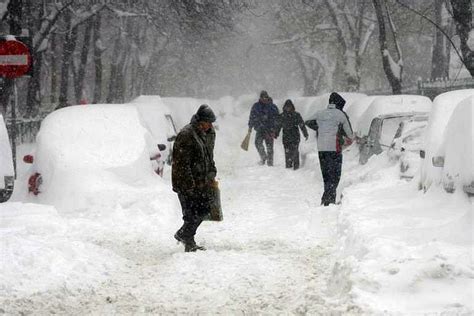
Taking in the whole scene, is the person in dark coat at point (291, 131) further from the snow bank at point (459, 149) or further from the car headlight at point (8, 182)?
the snow bank at point (459, 149)

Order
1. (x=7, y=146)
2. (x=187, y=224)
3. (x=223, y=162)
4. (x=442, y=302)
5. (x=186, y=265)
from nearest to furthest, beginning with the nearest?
1. (x=442, y=302)
2. (x=186, y=265)
3. (x=187, y=224)
4. (x=7, y=146)
5. (x=223, y=162)

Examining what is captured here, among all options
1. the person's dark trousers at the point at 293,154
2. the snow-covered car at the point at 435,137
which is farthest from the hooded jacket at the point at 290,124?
the snow-covered car at the point at 435,137

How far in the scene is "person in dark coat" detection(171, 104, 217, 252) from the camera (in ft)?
25.5

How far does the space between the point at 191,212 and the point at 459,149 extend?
2.96 m

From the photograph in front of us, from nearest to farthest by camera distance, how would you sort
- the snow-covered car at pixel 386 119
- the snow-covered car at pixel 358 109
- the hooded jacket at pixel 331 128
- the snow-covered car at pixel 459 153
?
1. the snow-covered car at pixel 459 153
2. the hooded jacket at pixel 331 128
3. the snow-covered car at pixel 386 119
4. the snow-covered car at pixel 358 109

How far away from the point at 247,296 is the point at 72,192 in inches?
180

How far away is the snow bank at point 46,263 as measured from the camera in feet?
20.4

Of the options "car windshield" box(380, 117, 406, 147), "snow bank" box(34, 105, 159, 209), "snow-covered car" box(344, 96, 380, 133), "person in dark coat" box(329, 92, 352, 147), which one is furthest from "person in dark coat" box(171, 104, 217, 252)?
"snow-covered car" box(344, 96, 380, 133)

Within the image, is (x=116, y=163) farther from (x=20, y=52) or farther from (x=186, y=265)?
(x=186, y=265)

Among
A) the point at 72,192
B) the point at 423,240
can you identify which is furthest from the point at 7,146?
the point at 423,240

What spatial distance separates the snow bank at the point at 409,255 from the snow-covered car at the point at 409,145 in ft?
6.89

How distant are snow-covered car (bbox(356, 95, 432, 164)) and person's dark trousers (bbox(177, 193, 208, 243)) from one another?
5.84 meters

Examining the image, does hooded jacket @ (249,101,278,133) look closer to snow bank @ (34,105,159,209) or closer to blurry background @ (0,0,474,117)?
blurry background @ (0,0,474,117)

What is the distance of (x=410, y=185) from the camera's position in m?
9.35
